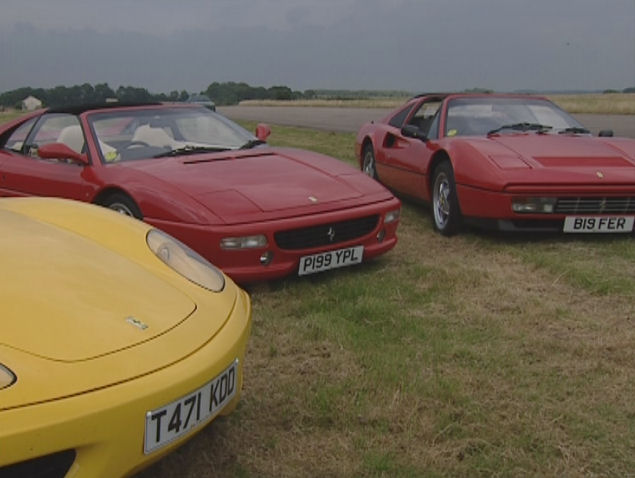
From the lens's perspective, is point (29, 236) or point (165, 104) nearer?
point (29, 236)

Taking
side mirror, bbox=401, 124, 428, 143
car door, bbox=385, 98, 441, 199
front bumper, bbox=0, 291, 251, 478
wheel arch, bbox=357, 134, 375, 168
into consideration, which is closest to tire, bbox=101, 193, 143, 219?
front bumper, bbox=0, 291, 251, 478

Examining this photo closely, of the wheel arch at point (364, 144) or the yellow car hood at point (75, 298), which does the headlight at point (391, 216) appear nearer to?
the yellow car hood at point (75, 298)

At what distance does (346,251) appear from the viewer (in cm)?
382

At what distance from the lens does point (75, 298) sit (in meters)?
1.79

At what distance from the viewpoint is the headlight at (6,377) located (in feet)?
4.64

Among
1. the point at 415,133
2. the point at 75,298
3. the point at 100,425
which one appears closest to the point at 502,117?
the point at 415,133

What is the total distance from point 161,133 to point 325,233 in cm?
155

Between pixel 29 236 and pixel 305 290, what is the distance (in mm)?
1781

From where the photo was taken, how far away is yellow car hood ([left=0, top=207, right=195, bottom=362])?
5.24ft

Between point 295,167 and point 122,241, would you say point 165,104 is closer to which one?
point 295,167

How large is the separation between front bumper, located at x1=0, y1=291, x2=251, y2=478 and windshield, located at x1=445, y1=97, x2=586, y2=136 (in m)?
Result: 4.25

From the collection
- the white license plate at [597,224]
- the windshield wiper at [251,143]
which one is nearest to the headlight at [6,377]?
the windshield wiper at [251,143]

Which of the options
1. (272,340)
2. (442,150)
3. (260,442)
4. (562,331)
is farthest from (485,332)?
(442,150)

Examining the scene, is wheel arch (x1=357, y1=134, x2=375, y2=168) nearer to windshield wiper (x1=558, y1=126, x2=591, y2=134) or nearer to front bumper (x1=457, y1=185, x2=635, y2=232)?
windshield wiper (x1=558, y1=126, x2=591, y2=134)
